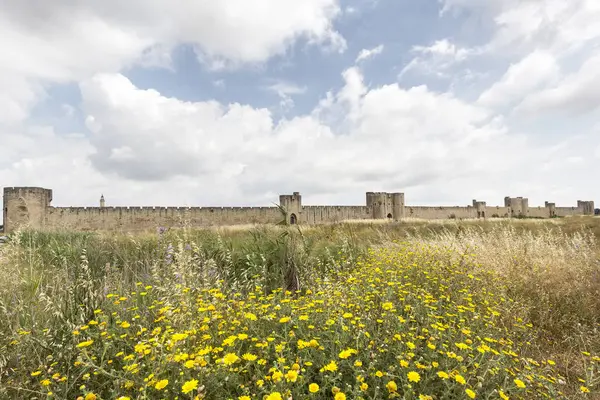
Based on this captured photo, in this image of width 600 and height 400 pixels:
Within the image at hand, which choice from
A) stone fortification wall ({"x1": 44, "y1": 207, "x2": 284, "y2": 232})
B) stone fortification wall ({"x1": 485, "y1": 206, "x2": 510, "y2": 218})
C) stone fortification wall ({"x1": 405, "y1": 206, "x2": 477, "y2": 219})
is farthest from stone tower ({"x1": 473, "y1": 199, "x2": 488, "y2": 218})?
stone fortification wall ({"x1": 44, "y1": 207, "x2": 284, "y2": 232})

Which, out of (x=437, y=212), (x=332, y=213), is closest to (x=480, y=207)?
(x=437, y=212)

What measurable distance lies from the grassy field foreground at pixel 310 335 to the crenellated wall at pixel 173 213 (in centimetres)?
1589

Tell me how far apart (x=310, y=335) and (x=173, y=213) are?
100 feet

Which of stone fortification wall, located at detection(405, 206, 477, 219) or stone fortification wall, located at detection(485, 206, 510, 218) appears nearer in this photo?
stone fortification wall, located at detection(405, 206, 477, 219)

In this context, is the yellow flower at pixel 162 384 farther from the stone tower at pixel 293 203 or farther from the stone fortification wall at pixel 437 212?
the stone fortification wall at pixel 437 212

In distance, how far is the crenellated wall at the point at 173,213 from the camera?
2738cm

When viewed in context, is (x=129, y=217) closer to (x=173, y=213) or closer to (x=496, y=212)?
(x=173, y=213)

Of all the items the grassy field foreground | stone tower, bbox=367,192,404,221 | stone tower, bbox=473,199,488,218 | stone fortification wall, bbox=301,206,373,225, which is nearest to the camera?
the grassy field foreground

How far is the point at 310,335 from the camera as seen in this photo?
2.42 metres

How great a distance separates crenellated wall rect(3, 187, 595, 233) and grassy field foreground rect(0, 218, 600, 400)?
1589 cm

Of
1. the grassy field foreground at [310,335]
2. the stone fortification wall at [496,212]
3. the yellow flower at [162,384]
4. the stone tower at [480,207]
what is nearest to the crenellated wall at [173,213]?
the stone tower at [480,207]

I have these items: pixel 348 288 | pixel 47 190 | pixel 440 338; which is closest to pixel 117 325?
pixel 348 288

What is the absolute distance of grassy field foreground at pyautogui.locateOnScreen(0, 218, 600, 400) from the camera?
195cm

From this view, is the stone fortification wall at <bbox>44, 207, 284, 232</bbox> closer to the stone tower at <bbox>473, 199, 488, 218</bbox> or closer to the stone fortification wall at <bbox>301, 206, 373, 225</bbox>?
the stone fortification wall at <bbox>301, 206, 373, 225</bbox>
